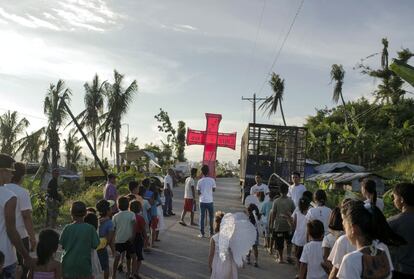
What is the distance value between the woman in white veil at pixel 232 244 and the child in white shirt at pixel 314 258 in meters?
0.84

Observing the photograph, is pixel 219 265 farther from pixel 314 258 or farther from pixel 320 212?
pixel 320 212

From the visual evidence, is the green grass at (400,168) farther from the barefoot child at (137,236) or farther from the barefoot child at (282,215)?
the barefoot child at (137,236)

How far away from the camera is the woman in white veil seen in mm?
5008

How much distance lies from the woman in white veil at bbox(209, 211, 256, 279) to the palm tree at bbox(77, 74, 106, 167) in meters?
27.1

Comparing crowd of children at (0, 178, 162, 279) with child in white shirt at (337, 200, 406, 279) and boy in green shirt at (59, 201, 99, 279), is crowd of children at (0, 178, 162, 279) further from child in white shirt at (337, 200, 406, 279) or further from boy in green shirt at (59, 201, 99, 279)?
child in white shirt at (337, 200, 406, 279)

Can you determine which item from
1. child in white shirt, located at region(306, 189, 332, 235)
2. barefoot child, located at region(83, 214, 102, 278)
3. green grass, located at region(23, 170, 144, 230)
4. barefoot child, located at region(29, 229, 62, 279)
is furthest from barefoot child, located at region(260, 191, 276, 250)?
green grass, located at region(23, 170, 144, 230)

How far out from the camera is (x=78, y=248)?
4.80 metres

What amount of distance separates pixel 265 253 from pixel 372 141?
25544mm

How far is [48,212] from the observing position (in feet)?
38.1

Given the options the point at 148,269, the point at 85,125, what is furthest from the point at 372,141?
the point at 148,269

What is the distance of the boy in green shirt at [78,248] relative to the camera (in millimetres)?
4773

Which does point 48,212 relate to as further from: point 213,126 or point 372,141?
point 372,141

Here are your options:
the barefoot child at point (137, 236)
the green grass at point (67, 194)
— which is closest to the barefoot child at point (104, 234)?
the barefoot child at point (137, 236)

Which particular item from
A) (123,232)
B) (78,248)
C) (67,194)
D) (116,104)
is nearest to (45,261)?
(78,248)
